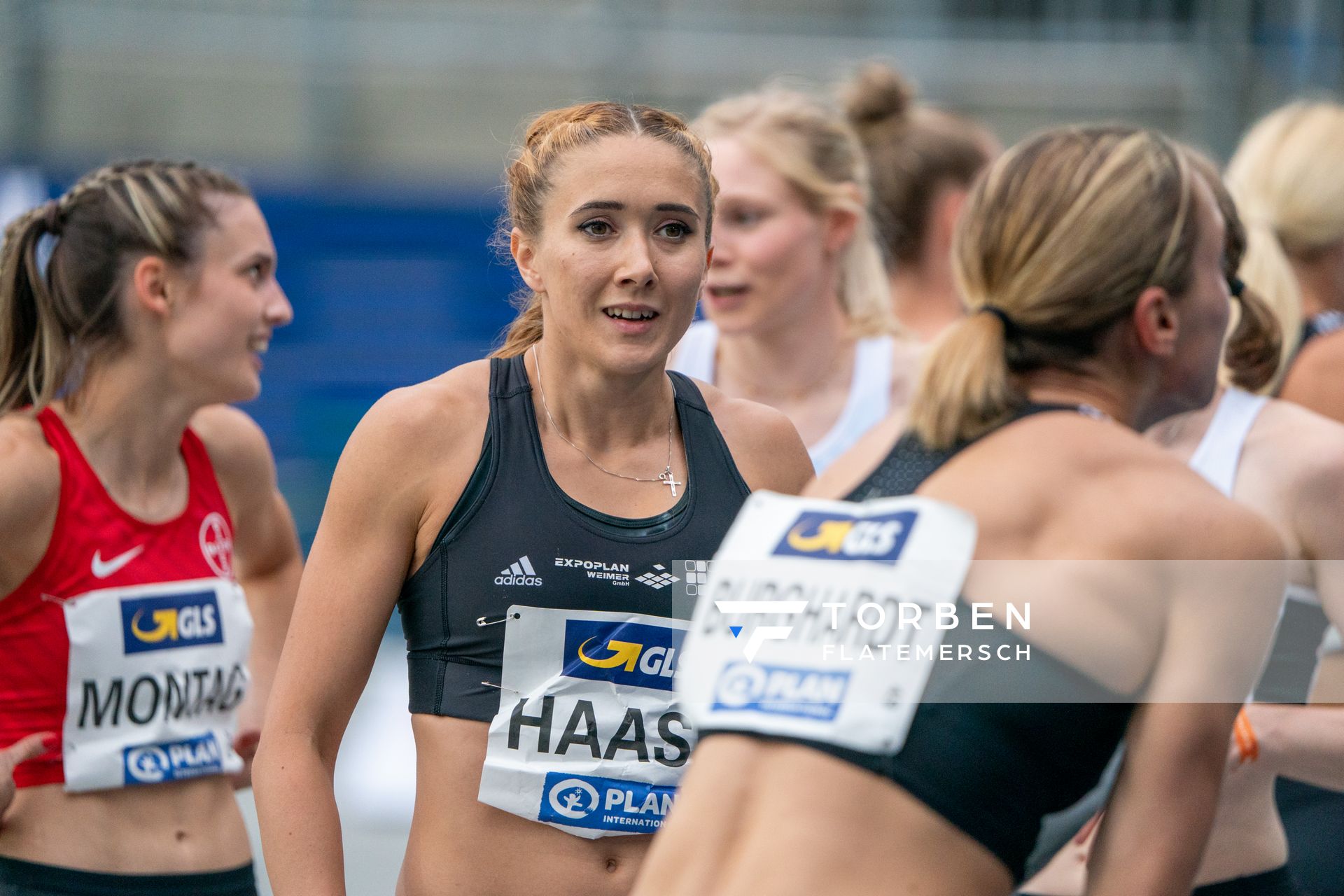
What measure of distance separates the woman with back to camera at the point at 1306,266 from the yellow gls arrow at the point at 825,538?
165 cm

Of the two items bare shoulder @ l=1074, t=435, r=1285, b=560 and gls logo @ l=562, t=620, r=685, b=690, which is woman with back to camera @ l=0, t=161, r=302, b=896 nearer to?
gls logo @ l=562, t=620, r=685, b=690

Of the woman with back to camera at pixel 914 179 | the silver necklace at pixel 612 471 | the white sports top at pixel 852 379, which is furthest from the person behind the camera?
the woman with back to camera at pixel 914 179

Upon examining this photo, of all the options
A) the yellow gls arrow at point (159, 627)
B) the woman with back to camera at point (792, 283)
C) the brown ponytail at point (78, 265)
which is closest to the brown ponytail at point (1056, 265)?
the yellow gls arrow at point (159, 627)

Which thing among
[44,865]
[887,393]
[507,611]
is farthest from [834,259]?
[44,865]

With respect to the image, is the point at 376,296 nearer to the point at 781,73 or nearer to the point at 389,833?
the point at 781,73

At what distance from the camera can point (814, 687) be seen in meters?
1.77

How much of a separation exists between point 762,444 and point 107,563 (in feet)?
4.25

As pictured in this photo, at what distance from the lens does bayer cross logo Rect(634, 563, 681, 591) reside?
2.36 metres

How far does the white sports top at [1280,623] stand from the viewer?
2.79 meters

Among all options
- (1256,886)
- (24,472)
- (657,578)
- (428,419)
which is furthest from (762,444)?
(24,472)

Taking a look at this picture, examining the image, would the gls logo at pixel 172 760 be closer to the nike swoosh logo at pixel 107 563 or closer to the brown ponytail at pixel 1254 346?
the nike swoosh logo at pixel 107 563

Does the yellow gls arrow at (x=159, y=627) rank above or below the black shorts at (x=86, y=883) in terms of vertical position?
above

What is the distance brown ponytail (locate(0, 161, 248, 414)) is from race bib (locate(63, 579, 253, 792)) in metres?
0.47

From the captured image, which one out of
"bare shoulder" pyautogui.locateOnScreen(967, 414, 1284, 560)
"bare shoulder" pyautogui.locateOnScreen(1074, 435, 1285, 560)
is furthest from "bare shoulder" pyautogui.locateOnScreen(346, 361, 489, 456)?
"bare shoulder" pyautogui.locateOnScreen(1074, 435, 1285, 560)
